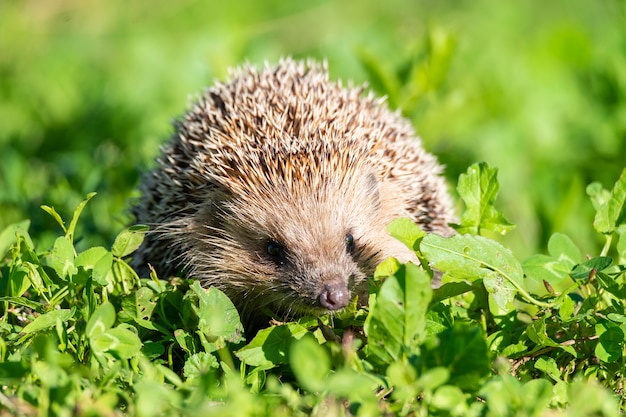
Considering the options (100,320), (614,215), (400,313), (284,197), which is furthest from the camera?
(284,197)

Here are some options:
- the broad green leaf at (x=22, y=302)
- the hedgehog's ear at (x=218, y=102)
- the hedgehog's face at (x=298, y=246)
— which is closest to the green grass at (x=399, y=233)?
the broad green leaf at (x=22, y=302)

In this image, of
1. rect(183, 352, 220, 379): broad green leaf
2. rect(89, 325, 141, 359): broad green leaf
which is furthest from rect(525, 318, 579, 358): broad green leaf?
rect(89, 325, 141, 359): broad green leaf

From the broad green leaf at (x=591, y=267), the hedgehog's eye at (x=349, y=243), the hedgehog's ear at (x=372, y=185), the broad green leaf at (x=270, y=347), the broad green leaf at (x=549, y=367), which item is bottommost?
the broad green leaf at (x=270, y=347)

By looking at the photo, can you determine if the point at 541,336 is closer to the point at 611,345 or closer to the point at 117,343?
the point at 611,345

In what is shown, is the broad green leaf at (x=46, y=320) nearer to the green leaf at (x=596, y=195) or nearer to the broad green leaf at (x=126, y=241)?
the broad green leaf at (x=126, y=241)

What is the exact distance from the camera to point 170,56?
5.17m

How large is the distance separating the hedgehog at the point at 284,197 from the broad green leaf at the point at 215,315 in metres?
0.26

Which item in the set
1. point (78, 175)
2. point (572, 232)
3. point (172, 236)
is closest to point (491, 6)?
point (572, 232)

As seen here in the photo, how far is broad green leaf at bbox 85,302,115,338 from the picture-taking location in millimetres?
1931

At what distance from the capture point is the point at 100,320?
1944mm

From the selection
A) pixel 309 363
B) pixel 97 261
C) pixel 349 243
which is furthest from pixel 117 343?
pixel 349 243

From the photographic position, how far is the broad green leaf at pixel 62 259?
7.13ft

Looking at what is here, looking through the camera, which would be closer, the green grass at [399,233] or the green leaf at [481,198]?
the green grass at [399,233]

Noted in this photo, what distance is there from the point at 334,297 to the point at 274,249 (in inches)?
14.4
